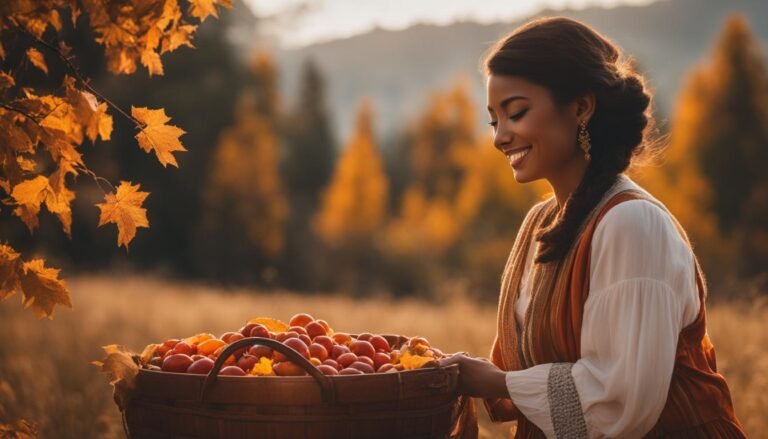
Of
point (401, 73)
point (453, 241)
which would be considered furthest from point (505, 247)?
point (401, 73)

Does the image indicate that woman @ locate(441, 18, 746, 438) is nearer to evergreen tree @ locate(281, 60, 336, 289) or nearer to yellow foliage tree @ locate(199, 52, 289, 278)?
yellow foliage tree @ locate(199, 52, 289, 278)

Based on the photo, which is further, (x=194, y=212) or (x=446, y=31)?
(x=446, y=31)

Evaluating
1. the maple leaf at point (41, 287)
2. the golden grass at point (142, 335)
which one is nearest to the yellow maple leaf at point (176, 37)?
the maple leaf at point (41, 287)

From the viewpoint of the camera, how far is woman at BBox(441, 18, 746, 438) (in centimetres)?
200

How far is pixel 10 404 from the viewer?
15.9 ft

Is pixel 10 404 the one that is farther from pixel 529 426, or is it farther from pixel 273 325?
pixel 529 426

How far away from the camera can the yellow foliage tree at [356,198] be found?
91.5 feet

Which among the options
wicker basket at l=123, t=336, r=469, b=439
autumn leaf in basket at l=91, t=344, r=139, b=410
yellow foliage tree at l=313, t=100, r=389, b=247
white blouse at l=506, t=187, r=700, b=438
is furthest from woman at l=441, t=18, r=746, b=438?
yellow foliage tree at l=313, t=100, r=389, b=247

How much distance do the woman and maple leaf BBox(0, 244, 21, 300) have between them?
1.23 metres

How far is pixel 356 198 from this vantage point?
28.5 m

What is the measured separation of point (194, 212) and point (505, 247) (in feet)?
34.1

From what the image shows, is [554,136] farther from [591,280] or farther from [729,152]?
[729,152]

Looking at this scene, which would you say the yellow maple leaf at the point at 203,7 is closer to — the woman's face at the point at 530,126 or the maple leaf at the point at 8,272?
the maple leaf at the point at 8,272

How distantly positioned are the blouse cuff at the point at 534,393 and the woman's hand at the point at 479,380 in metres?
0.02
